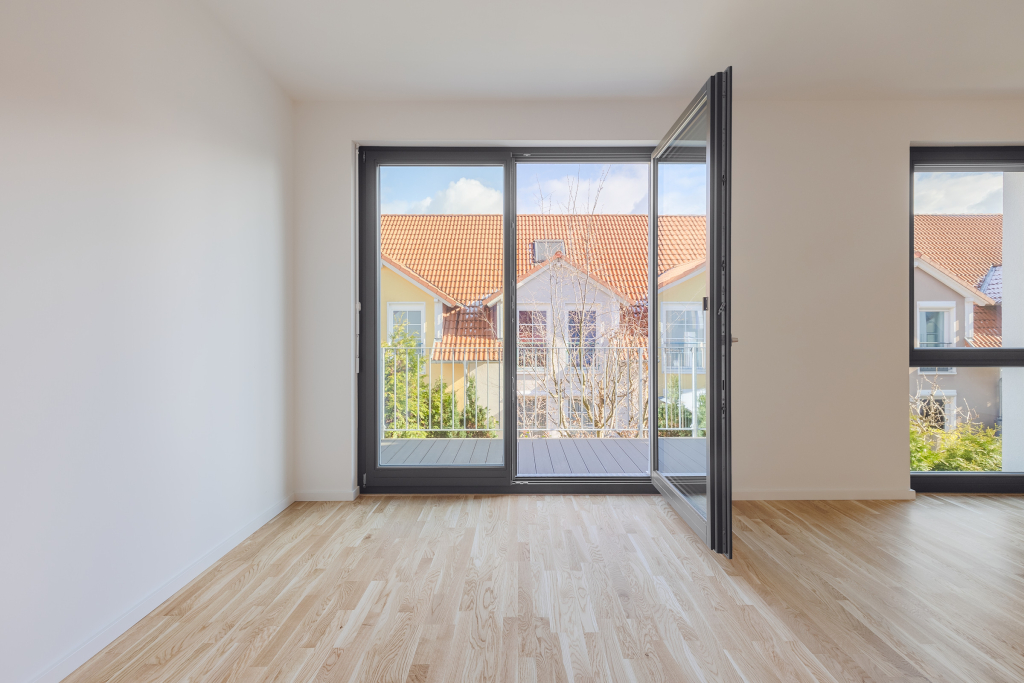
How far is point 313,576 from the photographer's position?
2209 millimetres

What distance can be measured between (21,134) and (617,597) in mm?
2400

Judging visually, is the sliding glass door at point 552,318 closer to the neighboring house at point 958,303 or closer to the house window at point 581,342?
the house window at point 581,342

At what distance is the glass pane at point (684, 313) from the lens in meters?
2.59

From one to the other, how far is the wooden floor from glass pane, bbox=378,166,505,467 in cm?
106

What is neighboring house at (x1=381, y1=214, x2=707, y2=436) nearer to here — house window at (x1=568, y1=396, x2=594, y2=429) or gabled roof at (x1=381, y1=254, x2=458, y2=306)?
house window at (x1=568, y1=396, x2=594, y2=429)

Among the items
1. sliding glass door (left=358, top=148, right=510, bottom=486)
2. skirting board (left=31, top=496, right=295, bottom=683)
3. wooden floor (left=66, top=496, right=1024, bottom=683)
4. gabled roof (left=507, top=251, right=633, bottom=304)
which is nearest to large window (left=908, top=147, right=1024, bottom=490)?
wooden floor (left=66, top=496, right=1024, bottom=683)

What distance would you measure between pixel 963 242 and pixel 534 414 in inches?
132

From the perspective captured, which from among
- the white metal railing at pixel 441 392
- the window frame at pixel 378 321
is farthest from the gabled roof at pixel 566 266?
the window frame at pixel 378 321

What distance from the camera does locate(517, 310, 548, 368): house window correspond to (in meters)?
4.74

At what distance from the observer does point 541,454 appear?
4484mm

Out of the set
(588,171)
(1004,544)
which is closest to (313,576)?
(1004,544)

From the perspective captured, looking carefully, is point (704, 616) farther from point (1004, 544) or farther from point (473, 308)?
point (473, 308)

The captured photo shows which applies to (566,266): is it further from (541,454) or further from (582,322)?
(541,454)

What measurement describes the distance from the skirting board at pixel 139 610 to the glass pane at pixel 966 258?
419 cm
